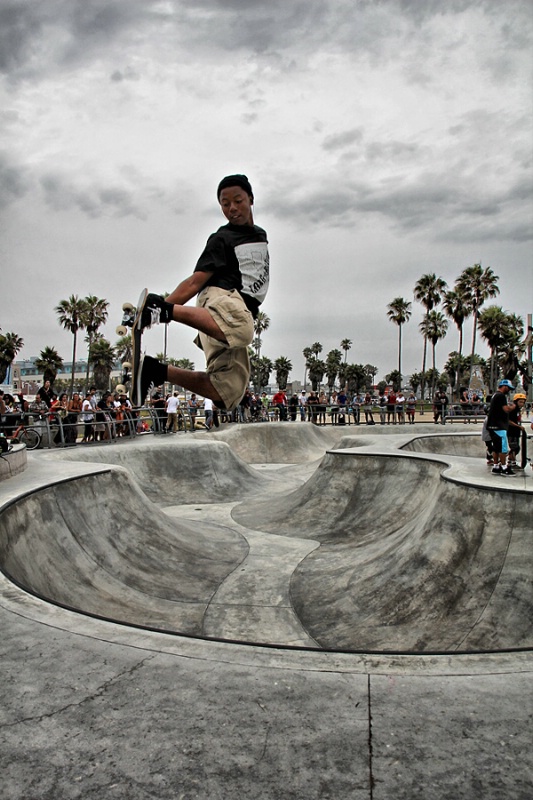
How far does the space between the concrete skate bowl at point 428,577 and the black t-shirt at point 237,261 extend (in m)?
3.40

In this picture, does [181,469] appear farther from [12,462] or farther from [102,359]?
[102,359]

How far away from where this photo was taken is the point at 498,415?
27.8 ft

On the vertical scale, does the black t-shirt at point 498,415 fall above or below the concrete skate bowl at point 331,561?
above

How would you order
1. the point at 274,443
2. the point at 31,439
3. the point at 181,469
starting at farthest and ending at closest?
the point at 274,443, the point at 181,469, the point at 31,439

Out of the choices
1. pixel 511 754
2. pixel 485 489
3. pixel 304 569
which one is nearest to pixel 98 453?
pixel 304 569

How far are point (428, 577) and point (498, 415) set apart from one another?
3086mm

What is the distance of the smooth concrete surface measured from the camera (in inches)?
76.8


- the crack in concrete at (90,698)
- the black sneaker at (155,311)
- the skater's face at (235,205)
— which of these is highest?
the skater's face at (235,205)

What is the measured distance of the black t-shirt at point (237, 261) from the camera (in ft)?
14.7

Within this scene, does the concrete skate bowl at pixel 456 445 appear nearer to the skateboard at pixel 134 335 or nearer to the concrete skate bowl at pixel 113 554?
the concrete skate bowl at pixel 113 554

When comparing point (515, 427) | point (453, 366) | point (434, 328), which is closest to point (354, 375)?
point (453, 366)

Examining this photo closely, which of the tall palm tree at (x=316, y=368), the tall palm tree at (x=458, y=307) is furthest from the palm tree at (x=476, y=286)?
the tall palm tree at (x=316, y=368)

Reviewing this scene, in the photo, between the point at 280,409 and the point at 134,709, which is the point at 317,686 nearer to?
the point at 134,709

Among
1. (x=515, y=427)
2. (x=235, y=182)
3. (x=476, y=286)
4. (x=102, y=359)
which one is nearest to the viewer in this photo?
(x=235, y=182)
